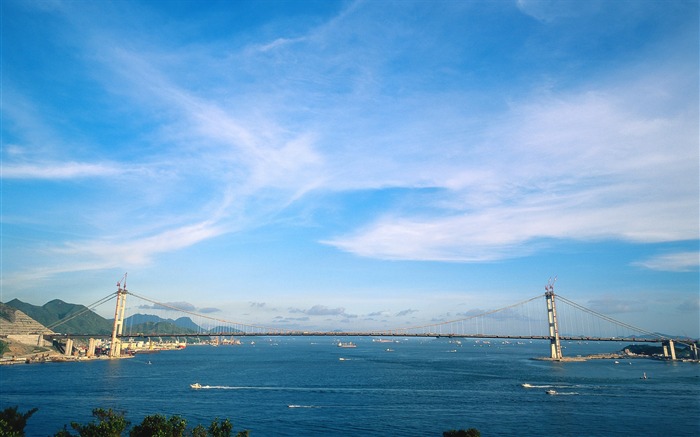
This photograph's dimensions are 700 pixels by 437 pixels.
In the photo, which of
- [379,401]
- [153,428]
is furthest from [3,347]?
[153,428]

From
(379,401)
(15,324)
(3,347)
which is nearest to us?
(379,401)

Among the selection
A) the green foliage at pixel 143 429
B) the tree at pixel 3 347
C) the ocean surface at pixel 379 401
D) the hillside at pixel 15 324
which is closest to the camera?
the green foliage at pixel 143 429

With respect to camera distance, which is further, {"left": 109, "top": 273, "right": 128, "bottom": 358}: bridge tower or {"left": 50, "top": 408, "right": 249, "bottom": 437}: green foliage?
{"left": 109, "top": 273, "right": 128, "bottom": 358}: bridge tower

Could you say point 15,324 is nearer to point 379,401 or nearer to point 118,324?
point 118,324

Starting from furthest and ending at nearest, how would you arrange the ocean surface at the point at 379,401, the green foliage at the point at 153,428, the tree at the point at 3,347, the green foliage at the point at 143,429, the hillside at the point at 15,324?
the hillside at the point at 15,324 → the tree at the point at 3,347 → the ocean surface at the point at 379,401 → the green foliage at the point at 153,428 → the green foliage at the point at 143,429

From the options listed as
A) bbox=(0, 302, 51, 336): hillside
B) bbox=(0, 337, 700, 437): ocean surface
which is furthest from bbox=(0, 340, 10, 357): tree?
bbox=(0, 337, 700, 437): ocean surface

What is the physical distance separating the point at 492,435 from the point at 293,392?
141 ft

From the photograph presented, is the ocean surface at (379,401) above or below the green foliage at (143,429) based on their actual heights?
below

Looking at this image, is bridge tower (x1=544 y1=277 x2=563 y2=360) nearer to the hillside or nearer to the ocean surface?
the ocean surface

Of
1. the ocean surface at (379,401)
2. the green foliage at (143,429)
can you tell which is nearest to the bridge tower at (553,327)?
the ocean surface at (379,401)

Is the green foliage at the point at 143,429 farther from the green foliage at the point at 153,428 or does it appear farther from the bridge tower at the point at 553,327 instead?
the bridge tower at the point at 553,327

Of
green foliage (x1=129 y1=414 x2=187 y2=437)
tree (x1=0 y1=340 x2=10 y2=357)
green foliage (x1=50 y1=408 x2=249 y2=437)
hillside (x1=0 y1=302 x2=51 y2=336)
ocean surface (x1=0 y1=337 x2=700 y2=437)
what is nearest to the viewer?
green foliage (x1=50 y1=408 x2=249 y2=437)

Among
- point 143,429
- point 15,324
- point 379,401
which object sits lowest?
point 379,401

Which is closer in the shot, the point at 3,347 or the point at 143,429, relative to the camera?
the point at 143,429
